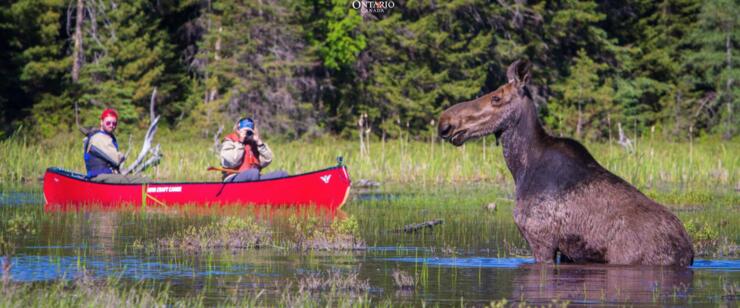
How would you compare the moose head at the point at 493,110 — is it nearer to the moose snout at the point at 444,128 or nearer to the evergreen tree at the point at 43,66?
the moose snout at the point at 444,128

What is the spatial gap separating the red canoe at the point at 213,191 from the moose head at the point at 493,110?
847 cm

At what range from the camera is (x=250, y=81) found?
40.6 metres

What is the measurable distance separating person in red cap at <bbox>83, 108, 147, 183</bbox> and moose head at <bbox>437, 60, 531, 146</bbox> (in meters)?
9.70

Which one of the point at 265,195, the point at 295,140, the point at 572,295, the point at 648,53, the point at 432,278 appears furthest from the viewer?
the point at 648,53

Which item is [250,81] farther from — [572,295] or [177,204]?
[572,295]

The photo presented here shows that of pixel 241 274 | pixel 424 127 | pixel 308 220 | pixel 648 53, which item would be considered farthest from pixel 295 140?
pixel 241 274

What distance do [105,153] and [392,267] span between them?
9222mm

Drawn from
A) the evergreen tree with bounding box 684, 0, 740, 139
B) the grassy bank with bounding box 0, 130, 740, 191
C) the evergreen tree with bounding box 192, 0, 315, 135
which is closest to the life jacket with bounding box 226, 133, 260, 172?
the grassy bank with bounding box 0, 130, 740, 191

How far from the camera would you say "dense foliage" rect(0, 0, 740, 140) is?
40.5m

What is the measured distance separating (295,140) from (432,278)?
29.5 meters

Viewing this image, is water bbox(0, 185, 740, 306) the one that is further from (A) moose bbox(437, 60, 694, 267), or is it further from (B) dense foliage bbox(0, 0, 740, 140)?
(B) dense foliage bbox(0, 0, 740, 140)

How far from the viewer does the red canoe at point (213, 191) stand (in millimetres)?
19297

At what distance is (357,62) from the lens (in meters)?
45.7

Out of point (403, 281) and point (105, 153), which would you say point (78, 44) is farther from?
point (403, 281)
